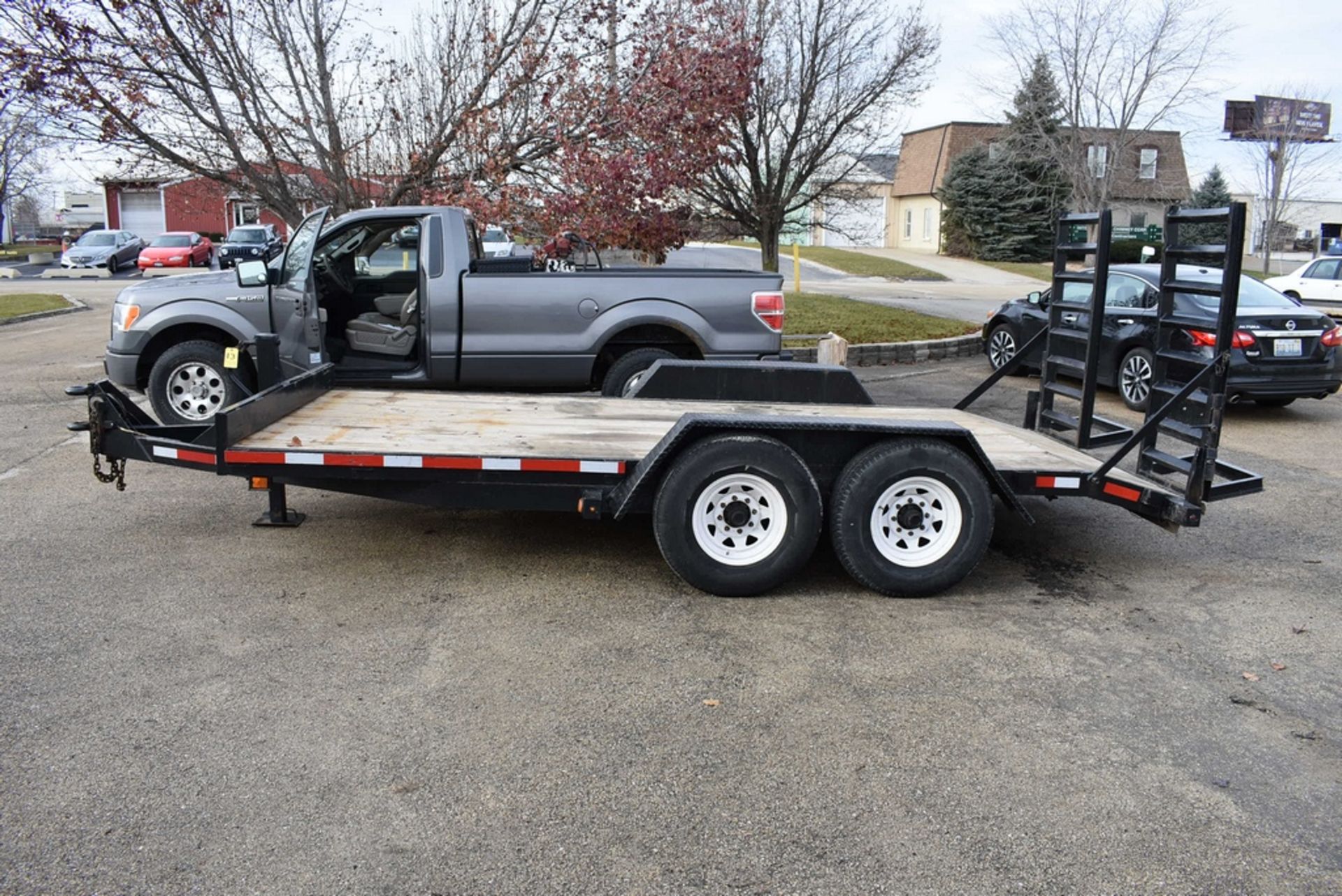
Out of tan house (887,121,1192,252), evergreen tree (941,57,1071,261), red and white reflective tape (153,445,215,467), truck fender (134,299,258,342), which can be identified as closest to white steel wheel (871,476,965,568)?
red and white reflective tape (153,445,215,467)

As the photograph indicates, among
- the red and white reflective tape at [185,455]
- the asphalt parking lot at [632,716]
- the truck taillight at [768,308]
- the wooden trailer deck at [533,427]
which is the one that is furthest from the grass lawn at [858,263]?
the red and white reflective tape at [185,455]

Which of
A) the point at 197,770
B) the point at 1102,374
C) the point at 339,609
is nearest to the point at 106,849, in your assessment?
the point at 197,770

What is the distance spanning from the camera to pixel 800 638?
5.26 metres

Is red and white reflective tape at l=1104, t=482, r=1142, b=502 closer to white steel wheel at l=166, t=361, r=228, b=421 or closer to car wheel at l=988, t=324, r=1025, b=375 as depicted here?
white steel wheel at l=166, t=361, r=228, b=421

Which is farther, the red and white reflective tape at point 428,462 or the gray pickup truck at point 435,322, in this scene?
the gray pickup truck at point 435,322

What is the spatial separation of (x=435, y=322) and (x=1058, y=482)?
4835 mm

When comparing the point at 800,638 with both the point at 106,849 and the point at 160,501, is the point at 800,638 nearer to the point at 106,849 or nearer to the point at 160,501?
the point at 106,849

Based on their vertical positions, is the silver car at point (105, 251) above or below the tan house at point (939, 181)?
below

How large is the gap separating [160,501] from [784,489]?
4.39m

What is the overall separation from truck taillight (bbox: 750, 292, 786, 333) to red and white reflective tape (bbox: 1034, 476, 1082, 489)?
346 cm

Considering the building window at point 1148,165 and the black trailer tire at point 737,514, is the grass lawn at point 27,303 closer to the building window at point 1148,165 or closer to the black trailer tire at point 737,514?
the black trailer tire at point 737,514

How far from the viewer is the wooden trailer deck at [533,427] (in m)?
5.97

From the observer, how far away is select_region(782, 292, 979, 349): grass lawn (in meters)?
16.7

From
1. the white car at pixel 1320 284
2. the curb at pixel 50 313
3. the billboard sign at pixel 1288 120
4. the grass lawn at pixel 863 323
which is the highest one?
the billboard sign at pixel 1288 120
